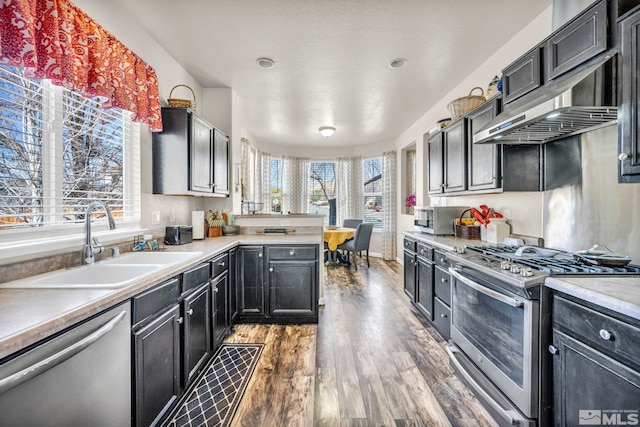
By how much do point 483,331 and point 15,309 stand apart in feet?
7.68

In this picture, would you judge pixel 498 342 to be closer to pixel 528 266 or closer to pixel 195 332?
pixel 528 266

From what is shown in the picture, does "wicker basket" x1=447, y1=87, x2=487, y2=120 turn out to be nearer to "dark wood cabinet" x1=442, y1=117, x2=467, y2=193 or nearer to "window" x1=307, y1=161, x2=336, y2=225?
"dark wood cabinet" x1=442, y1=117, x2=467, y2=193

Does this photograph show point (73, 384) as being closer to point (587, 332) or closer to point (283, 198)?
point (587, 332)

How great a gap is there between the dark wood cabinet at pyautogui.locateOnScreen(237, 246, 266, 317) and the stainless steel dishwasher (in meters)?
1.62

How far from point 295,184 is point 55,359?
20.1ft

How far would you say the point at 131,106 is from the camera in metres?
1.96

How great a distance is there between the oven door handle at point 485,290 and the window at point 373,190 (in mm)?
4540

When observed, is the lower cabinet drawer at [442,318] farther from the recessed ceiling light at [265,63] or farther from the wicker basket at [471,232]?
the recessed ceiling light at [265,63]

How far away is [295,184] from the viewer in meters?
6.88

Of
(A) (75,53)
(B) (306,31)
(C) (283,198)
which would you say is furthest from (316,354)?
(C) (283,198)

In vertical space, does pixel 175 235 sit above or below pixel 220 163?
below

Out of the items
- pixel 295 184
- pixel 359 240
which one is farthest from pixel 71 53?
pixel 295 184

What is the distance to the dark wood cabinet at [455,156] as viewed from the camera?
107 inches

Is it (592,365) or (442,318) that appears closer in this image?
(592,365)
